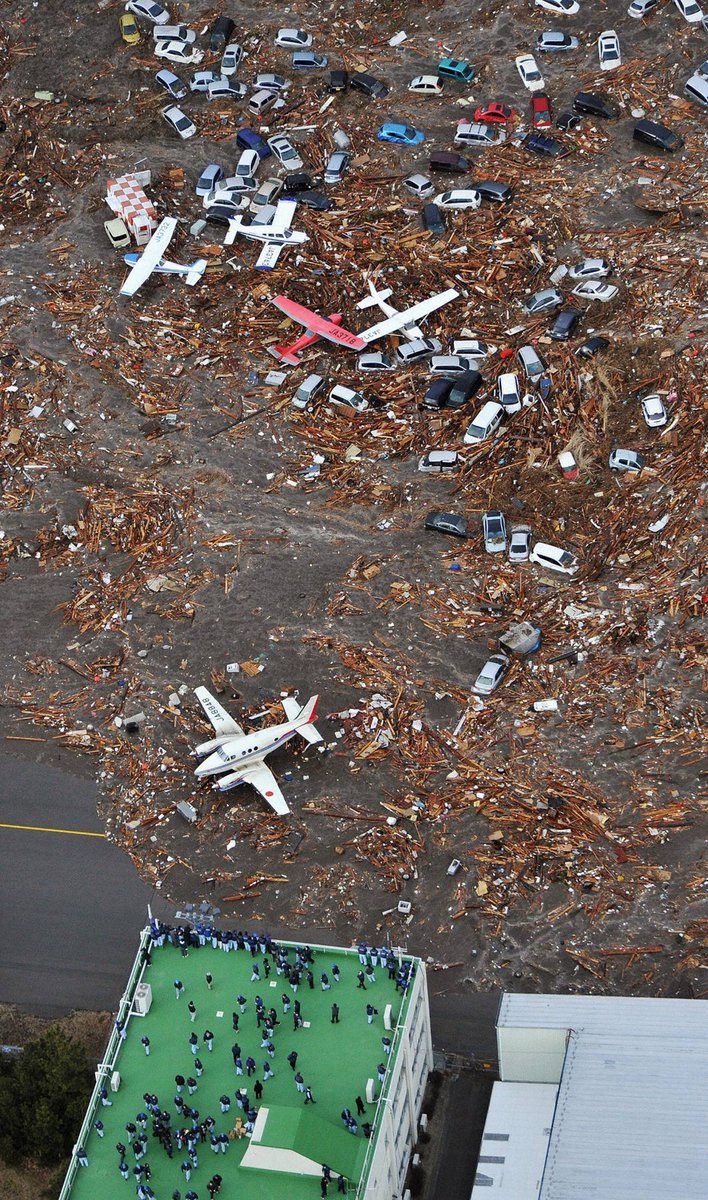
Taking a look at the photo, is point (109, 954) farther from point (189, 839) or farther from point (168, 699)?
point (168, 699)

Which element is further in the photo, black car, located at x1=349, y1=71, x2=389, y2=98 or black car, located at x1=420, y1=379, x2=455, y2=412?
black car, located at x1=349, y1=71, x2=389, y2=98

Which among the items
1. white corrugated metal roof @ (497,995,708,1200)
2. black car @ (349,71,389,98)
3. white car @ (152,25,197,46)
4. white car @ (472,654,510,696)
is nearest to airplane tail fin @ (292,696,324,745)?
white car @ (472,654,510,696)

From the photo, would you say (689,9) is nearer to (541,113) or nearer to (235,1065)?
(541,113)

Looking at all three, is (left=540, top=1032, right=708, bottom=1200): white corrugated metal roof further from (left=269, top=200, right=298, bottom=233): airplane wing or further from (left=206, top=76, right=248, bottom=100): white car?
(left=206, top=76, right=248, bottom=100): white car

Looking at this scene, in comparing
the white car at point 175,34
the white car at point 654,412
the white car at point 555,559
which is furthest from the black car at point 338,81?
the white car at point 555,559

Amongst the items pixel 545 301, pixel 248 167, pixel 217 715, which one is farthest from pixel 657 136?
pixel 217 715

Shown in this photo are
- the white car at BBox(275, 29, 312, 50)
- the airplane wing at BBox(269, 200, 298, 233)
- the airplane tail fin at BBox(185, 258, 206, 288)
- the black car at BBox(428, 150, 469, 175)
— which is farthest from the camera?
the white car at BBox(275, 29, 312, 50)
